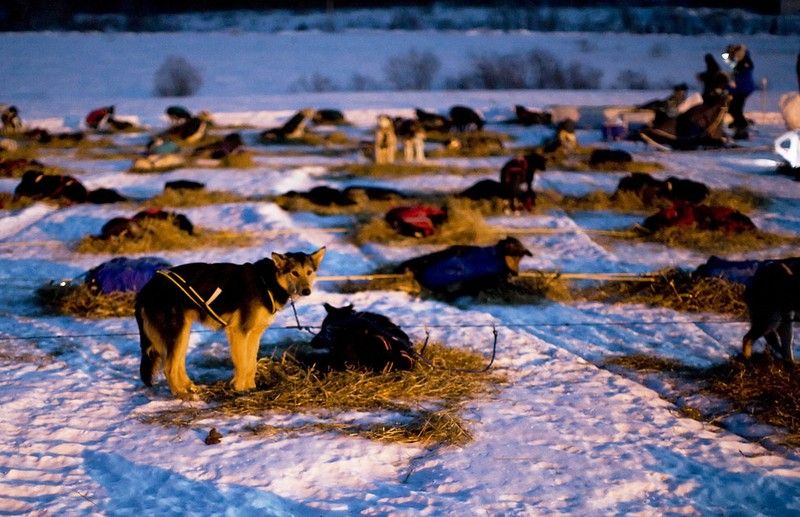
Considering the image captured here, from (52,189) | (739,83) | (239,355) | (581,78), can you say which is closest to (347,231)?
(52,189)

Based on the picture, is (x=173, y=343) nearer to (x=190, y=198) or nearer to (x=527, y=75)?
(x=190, y=198)

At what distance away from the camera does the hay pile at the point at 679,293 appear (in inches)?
263

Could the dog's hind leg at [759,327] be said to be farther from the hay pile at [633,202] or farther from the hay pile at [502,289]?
the hay pile at [633,202]

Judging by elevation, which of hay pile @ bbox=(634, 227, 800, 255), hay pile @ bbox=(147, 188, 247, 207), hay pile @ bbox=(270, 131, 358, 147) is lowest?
hay pile @ bbox=(270, 131, 358, 147)

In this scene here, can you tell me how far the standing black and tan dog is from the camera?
4.72 metres

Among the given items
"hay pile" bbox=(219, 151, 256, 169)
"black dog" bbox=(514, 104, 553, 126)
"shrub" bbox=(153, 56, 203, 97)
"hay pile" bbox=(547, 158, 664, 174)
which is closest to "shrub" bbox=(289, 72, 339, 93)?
"shrub" bbox=(153, 56, 203, 97)

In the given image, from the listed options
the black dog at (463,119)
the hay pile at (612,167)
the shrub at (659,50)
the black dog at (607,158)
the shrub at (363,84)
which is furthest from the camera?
the shrub at (659,50)

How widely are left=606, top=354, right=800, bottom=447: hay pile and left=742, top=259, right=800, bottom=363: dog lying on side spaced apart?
0.10 meters

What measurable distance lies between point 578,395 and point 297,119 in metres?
14.1

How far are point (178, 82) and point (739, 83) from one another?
58.0ft

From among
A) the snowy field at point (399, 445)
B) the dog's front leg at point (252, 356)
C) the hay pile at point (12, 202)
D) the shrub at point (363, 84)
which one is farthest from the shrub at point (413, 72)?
the dog's front leg at point (252, 356)

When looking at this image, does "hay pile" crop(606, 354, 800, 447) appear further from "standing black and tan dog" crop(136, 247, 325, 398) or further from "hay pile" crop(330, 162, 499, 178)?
"hay pile" crop(330, 162, 499, 178)

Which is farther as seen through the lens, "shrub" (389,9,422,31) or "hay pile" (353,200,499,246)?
"shrub" (389,9,422,31)

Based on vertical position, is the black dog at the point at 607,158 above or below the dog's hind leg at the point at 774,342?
below
